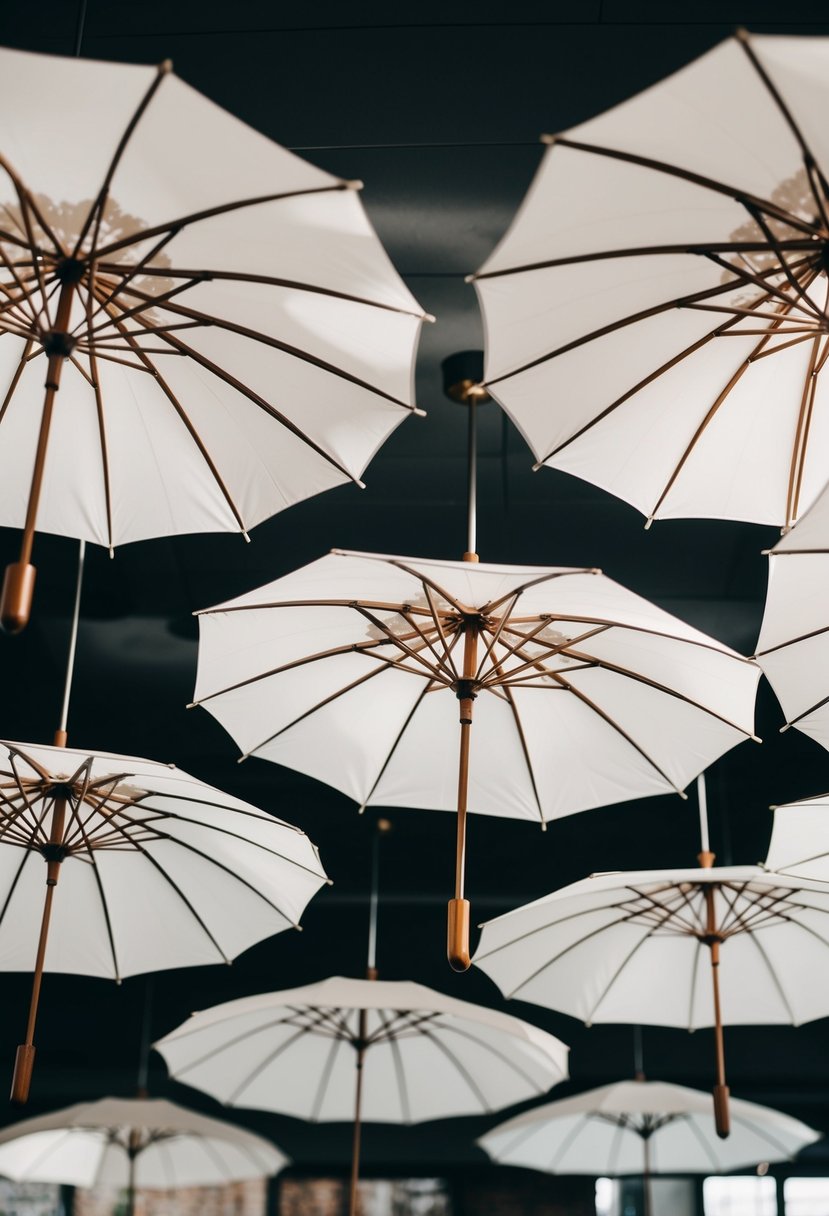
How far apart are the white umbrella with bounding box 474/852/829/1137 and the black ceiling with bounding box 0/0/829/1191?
140 centimetres

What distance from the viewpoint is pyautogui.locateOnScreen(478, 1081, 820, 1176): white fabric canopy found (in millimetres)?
7820

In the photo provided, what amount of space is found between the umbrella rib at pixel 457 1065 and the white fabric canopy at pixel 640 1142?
1.62 ft

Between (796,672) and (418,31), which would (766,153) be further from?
(796,672)

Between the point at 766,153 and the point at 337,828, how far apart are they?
21.5ft

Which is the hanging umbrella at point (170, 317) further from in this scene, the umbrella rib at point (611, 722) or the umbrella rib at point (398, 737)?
the umbrella rib at point (611, 722)

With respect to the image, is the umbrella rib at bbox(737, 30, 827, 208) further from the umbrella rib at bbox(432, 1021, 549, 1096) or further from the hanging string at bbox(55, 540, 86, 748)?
the umbrella rib at bbox(432, 1021, 549, 1096)

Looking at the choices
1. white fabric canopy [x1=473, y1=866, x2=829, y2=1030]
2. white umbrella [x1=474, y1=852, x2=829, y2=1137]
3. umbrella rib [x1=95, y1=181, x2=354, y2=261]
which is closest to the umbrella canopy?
white umbrella [x1=474, y1=852, x2=829, y2=1137]

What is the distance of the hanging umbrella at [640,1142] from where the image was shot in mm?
7824

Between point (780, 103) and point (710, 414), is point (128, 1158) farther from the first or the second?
point (780, 103)

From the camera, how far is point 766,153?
2668mm

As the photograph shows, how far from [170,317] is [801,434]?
1821mm

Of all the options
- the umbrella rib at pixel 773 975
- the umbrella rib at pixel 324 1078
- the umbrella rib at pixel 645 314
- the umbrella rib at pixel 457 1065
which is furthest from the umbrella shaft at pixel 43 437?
the umbrella rib at pixel 324 1078

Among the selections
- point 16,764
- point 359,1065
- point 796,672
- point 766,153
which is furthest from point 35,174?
point 359,1065

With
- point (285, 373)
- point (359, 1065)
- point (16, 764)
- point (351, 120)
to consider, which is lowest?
point (359, 1065)
